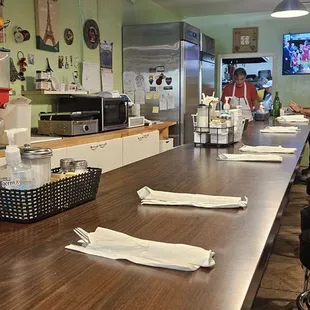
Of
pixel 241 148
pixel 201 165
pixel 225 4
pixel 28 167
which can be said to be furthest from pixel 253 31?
pixel 28 167

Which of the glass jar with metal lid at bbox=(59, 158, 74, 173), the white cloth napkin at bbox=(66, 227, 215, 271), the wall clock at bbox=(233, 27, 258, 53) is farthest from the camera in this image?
the wall clock at bbox=(233, 27, 258, 53)

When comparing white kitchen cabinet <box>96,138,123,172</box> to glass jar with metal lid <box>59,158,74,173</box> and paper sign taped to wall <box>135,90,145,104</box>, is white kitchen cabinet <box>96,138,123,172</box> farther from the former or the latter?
glass jar with metal lid <box>59,158,74,173</box>

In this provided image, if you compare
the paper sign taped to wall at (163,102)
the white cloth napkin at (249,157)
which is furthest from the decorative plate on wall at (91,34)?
the white cloth napkin at (249,157)

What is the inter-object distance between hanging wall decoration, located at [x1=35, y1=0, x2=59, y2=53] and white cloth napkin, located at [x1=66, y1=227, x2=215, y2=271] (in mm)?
3201

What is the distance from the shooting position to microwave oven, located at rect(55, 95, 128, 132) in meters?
3.96

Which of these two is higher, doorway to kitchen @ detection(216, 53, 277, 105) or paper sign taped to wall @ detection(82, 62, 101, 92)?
doorway to kitchen @ detection(216, 53, 277, 105)

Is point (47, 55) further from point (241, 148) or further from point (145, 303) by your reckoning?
point (145, 303)

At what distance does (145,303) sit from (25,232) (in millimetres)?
461

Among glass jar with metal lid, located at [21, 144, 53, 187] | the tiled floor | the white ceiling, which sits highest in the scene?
the white ceiling

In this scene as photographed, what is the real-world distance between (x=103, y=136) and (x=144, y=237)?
282 cm

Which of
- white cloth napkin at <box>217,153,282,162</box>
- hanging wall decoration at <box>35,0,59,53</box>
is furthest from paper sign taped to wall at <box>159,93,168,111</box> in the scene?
white cloth napkin at <box>217,153,282,162</box>

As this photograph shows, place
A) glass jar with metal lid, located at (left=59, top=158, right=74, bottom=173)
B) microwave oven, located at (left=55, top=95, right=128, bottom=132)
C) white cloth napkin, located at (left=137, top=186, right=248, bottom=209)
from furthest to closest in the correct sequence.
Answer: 1. microwave oven, located at (left=55, top=95, right=128, bottom=132)
2. glass jar with metal lid, located at (left=59, top=158, right=74, bottom=173)
3. white cloth napkin, located at (left=137, top=186, right=248, bottom=209)

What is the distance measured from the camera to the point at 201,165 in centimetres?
196

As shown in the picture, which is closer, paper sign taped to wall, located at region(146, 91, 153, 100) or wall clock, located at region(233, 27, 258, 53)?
paper sign taped to wall, located at region(146, 91, 153, 100)
